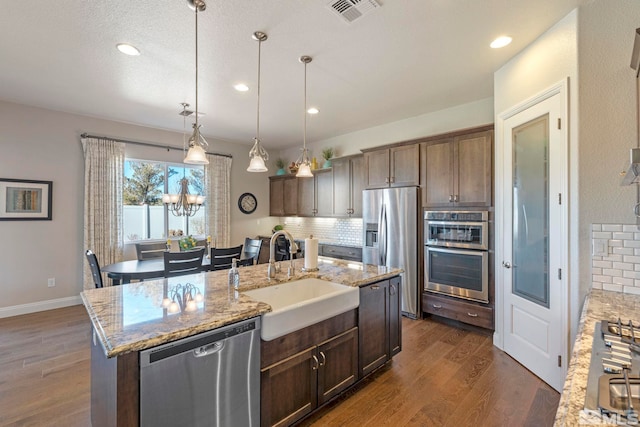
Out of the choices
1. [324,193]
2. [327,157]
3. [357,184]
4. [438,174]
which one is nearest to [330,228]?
[324,193]

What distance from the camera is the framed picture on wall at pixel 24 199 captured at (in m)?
3.99

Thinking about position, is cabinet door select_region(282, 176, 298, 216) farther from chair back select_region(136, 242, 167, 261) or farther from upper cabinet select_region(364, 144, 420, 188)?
chair back select_region(136, 242, 167, 261)

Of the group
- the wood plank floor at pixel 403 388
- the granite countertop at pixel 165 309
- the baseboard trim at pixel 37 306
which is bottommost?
the wood plank floor at pixel 403 388

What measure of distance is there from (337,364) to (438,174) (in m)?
2.70

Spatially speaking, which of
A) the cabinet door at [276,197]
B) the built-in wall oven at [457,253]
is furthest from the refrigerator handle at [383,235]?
the cabinet door at [276,197]

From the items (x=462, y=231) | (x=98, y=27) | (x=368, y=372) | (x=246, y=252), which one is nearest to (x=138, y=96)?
(x=98, y=27)

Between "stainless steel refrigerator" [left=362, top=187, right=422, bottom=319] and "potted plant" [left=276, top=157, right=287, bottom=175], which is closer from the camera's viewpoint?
"stainless steel refrigerator" [left=362, top=187, right=422, bottom=319]

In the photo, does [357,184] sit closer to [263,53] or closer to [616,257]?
[263,53]

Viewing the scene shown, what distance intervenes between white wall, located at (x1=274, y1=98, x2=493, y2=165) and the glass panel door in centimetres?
118

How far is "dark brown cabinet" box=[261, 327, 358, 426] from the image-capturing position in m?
1.72

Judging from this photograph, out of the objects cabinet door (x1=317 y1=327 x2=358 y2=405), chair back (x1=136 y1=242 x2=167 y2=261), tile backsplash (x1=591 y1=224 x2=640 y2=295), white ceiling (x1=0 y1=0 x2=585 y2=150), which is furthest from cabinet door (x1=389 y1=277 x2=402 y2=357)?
chair back (x1=136 y1=242 x2=167 y2=261)

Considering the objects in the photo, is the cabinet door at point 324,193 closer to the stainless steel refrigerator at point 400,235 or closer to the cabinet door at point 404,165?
the stainless steel refrigerator at point 400,235

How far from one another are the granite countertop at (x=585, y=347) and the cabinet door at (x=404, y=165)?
7.70 feet

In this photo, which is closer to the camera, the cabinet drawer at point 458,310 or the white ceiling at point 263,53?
the white ceiling at point 263,53
